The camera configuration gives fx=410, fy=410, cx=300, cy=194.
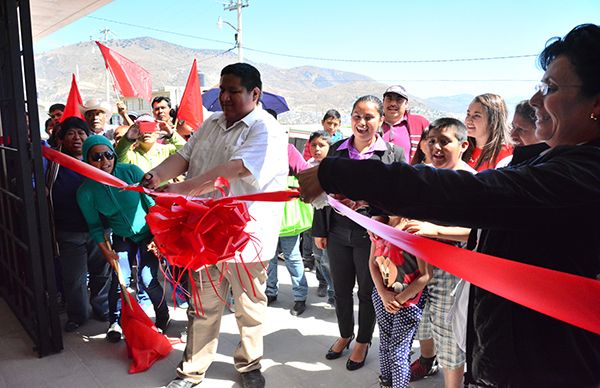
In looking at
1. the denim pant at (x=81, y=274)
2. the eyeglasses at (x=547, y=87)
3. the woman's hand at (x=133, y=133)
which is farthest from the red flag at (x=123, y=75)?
the eyeglasses at (x=547, y=87)

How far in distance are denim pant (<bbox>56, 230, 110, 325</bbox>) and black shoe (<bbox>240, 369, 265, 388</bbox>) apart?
62.0 inches

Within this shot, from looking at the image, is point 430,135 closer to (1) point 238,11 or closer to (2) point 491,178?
(2) point 491,178

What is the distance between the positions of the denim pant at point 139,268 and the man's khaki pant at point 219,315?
24.9 inches

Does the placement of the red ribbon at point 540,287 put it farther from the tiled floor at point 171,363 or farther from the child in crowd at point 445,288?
the tiled floor at point 171,363

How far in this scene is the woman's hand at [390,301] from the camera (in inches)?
89.4

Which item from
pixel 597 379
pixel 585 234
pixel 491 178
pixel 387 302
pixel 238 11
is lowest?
pixel 387 302

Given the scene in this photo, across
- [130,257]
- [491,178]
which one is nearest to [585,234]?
[491,178]

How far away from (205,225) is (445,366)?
1.53m

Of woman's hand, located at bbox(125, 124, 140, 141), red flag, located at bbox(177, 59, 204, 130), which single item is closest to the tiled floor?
woman's hand, located at bbox(125, 124, 140, 141)

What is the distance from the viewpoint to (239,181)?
Result: 2314mm

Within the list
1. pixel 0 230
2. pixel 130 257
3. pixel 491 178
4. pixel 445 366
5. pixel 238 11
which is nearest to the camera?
pixel 491 178

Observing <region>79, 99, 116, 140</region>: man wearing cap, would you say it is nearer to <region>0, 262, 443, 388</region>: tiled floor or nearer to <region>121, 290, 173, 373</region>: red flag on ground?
<region>0, 262, 443, 388</region>: tiled floor

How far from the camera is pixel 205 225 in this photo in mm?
1786

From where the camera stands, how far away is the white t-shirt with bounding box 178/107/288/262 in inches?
85.2
